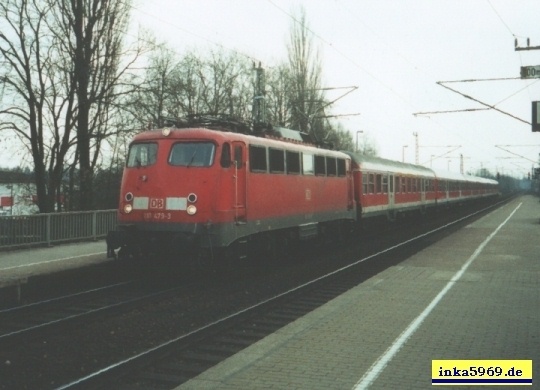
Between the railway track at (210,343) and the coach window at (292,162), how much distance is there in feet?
10.0

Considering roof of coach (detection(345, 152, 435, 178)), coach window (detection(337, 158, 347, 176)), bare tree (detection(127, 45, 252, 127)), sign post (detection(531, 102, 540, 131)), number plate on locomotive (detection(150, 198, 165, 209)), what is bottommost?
number plate on locomotive (detection(150, 198, 165, 209))

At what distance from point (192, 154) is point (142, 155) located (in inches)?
46.9

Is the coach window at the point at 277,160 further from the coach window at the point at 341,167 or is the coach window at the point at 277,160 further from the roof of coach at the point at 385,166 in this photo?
the roof of coach at the point at 385,166

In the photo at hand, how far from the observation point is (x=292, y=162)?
16344 millimetres

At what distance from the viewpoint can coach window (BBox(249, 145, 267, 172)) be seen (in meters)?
14.0

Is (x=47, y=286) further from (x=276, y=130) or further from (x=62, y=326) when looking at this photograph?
(x=276, y=130)

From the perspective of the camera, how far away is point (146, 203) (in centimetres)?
1309

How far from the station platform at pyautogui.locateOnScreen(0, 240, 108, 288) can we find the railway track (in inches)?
189

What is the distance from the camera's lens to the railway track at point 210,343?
262 inches

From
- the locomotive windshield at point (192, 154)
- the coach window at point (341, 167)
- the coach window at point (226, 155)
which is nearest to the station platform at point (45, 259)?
the locomotive windshield at point (192, 154)

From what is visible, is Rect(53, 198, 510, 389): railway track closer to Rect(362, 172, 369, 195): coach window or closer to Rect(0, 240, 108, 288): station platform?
Rect(0, 240, 108, 288): station platform

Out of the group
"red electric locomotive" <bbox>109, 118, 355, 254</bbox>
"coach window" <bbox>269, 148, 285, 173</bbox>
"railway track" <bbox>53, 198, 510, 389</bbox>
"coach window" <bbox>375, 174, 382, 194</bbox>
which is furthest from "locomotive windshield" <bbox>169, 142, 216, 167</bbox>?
"coach window" <bbox>375, 174, 382, 194</bbox>

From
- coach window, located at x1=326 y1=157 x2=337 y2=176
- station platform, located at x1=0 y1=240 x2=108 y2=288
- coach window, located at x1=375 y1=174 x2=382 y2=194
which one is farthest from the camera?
coach window, located at x1=375 y1=174 x2=382 y2=194

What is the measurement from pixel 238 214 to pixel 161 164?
73.7 inches
